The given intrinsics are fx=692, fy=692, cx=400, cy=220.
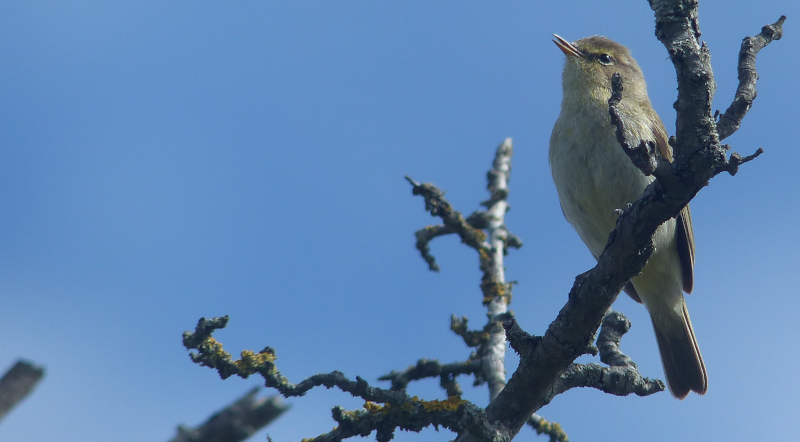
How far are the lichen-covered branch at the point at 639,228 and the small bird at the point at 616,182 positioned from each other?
1.72 meters

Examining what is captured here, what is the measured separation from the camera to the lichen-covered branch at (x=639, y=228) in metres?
3.00

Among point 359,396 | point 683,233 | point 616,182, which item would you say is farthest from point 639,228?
point 683,233

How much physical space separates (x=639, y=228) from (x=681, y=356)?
365 centimetres

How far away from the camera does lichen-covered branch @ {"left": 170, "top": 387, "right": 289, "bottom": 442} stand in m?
0.94

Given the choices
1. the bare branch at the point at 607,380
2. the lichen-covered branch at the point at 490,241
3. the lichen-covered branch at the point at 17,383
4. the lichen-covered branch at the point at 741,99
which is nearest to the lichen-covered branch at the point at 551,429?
the lichen-covered branch at the point at 490,241

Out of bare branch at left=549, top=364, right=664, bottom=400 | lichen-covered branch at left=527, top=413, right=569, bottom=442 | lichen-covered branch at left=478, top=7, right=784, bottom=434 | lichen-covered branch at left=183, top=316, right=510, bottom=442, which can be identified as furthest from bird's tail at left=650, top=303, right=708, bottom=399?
lichen-covered branch at left=183, top=316, right=510, bottom=442

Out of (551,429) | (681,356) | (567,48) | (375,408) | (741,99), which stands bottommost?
(375,408)

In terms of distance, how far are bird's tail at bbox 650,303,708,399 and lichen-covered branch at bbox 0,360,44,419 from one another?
20.7 feet

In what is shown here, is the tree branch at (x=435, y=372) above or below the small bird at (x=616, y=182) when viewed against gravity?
below

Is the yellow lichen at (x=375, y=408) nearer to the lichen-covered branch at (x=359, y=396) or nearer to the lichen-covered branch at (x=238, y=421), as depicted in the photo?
the lichen-covered branch at (x=359, y=396)

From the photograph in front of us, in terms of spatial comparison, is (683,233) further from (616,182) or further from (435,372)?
(435,372)

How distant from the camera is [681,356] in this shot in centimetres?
636

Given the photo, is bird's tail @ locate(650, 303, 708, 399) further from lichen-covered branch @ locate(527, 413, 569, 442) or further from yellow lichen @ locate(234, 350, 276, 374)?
yellow lichen @ locate(234, 350, 276, 374)

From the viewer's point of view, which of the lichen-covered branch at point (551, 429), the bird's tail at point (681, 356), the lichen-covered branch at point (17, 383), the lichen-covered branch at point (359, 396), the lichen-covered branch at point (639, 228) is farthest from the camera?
the bird's tail at point (681, 356)
